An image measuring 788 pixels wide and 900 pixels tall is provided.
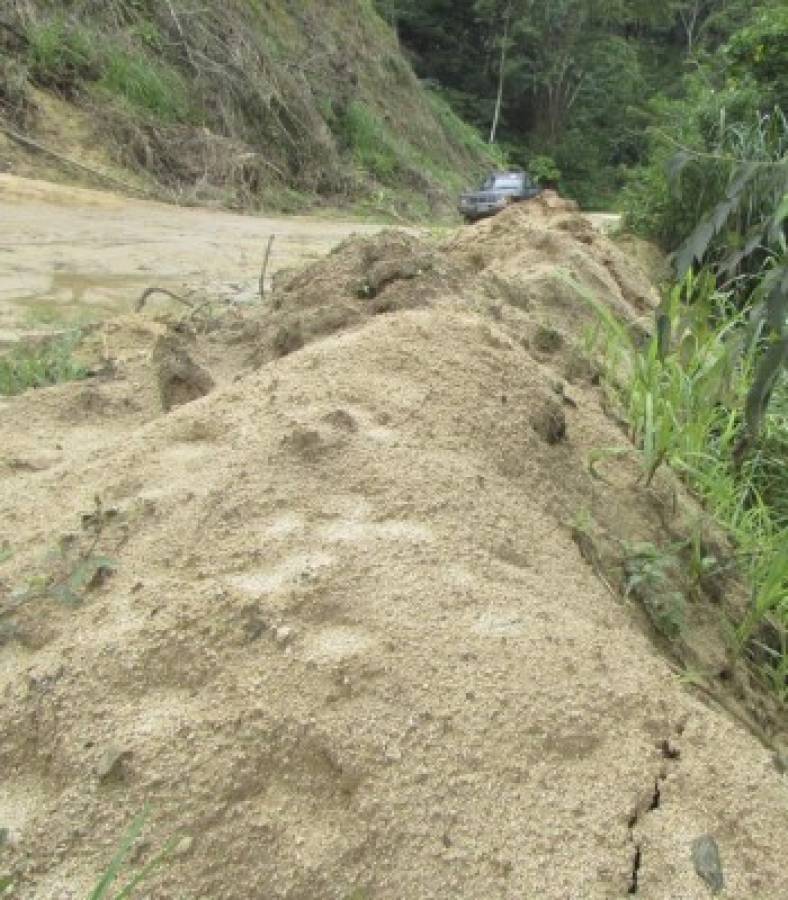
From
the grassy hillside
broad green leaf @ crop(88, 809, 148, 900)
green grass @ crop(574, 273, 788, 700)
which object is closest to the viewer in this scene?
broad green leaf @ crop(88, 809, 148, 900)

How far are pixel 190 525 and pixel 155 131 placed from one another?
1007 centimetres

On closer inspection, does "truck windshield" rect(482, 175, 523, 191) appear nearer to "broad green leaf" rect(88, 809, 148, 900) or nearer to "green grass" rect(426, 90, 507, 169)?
"green grass" rect(426, 90, 507, 169)

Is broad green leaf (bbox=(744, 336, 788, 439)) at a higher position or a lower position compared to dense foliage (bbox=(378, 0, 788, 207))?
higher

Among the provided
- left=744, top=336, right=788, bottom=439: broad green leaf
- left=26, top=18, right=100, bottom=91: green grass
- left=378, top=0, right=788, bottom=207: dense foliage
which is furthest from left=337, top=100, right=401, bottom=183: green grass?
left=744, top=336, right=788, bottom=439: broad green leaf

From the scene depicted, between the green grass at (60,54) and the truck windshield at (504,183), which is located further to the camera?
the truck windshield at (504,183)

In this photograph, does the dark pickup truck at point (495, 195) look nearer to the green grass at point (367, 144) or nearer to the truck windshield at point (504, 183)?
the truck windshield at point (504, 183)

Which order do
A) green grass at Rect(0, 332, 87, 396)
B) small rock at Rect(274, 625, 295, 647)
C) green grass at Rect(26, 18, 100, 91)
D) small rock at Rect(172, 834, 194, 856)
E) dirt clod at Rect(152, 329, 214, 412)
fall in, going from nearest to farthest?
small rock at Rect(172, 834, 194, 856)
small rock at Rect(274, 625, 295, 647)
dirt clod at Rect(152, 329, 214, 412)
green grass at Rect(0, 332, 87, 396)
green grass at Rect(26, 18, 100, 91)

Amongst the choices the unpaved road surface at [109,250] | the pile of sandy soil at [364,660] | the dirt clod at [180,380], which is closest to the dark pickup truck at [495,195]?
the unpaved road surface at [109,250]

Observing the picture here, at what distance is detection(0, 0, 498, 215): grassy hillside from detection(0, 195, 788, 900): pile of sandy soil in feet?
29.4

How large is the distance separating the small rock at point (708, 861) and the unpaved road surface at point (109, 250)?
10.9 ft

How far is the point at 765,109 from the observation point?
7.62 meters

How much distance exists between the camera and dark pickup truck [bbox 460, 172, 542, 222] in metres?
15.4

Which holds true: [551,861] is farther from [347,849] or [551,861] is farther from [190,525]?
[190,525]

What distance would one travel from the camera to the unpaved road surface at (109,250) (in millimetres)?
4863
